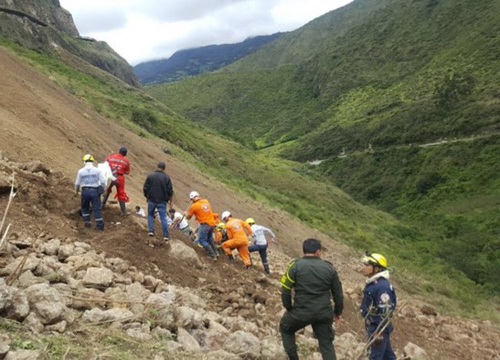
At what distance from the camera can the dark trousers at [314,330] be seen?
19.7 feet

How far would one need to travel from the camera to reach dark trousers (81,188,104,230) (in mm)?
9766

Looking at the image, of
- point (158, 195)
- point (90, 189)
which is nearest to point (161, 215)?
point (158, 195)

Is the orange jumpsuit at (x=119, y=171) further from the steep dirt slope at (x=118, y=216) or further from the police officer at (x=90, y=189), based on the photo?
the police officer at (x=90, y=189)

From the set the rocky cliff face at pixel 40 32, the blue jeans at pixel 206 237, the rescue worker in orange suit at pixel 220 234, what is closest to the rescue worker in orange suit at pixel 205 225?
the blue jeans at pixel 206 237

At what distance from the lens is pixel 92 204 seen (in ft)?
32.6

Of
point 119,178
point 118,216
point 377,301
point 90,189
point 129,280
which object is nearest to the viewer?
point 377,301

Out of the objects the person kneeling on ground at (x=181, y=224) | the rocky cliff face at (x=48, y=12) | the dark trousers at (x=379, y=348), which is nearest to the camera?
the dark trousers at (x=379, y=348)

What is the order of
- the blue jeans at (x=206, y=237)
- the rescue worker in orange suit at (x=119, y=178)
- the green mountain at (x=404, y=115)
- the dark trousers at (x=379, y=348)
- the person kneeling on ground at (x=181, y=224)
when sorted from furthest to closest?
the green mountain at (x=404, y=115)
the person kneeling on ground at (x=181, y=224)
the blue jeans at (x=206, y=237)
the rescue worker in orange suit at (x=119, y=178)
the dark trousers at (x=379, y=348)

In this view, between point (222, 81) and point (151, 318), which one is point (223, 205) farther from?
point (222, 81)

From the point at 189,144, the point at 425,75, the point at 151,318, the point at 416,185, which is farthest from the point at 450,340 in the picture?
the point at 425,75

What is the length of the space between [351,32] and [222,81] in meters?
40.7

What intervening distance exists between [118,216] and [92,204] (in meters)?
1.00

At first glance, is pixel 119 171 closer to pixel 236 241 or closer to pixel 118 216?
pixel 118 216

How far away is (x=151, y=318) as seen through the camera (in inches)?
250
